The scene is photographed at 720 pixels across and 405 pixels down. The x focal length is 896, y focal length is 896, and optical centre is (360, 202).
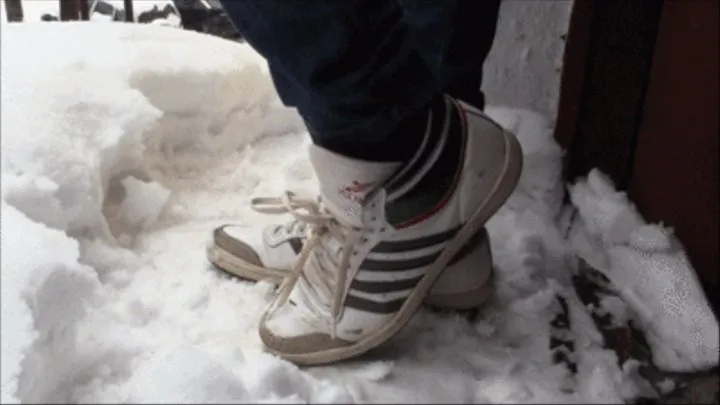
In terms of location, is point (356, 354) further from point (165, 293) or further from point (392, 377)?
point (165, 293)

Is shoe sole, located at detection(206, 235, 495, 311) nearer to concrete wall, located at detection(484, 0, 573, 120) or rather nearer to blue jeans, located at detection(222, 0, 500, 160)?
blue jeans, located at detection(222, 0, 500, 160)

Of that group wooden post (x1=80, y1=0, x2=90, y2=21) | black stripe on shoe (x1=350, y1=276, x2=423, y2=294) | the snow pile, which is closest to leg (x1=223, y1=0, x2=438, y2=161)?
black stripe on shoe (x1=350, y1=276, x2=423, y2=294)

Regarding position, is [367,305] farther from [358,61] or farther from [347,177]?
[358,61]

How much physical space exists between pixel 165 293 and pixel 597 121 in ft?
1.57

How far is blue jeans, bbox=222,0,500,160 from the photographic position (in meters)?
0.64

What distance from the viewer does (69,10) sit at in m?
1.41

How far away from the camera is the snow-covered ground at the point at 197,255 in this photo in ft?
2.31

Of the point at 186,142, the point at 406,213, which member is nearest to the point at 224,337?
the point at 406,213

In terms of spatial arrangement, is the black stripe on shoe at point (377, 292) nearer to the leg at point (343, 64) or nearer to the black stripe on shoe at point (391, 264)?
the black stripe on shoe at point (391, 264)

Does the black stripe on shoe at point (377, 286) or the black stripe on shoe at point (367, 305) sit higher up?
the black stripe on shoe at point (377, 286)

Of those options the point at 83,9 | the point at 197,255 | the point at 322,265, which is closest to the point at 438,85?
the point at 322,265

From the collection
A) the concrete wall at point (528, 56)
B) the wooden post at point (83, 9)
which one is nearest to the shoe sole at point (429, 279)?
the concrete wall at point (528, 56)

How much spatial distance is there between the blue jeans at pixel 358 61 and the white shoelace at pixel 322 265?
0.07 metres

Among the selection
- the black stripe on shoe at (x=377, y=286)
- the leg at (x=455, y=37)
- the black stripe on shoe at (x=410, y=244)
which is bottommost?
the black stripe on shoe at (x=377, y=286)
